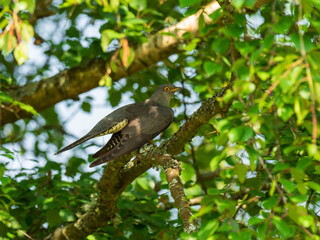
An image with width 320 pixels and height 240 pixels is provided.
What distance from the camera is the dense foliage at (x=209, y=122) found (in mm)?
2021

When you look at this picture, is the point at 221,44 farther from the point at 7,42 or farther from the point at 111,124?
the point at 111,124

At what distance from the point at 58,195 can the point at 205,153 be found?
2.09 m

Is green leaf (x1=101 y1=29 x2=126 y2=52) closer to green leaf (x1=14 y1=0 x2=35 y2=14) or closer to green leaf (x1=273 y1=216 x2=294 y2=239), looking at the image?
green leaf (x1=14 y1=0 x2=35 y2=14)

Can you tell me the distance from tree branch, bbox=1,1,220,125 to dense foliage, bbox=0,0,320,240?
0.13m

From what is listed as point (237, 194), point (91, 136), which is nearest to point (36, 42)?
point (91, 136)

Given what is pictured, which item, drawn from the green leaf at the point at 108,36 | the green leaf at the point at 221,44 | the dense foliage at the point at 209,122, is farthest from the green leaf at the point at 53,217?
the green leaf at the point at 221,44

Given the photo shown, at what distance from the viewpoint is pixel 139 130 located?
14.5ft

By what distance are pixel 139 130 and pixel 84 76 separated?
1521 millimetres

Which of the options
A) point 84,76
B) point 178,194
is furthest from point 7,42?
point 84,76

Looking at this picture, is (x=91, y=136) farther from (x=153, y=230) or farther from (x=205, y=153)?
(x=205, y=153)

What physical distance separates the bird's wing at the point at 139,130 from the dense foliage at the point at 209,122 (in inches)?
16.3

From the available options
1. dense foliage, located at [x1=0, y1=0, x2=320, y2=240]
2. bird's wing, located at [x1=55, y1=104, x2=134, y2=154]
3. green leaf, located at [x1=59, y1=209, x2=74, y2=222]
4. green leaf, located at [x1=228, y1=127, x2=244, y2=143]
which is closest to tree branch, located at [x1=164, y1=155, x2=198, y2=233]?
dense foliage, located at [x1=0, y1=0, x2=320, y2=240]

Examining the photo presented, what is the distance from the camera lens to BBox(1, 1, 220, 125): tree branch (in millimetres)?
5297

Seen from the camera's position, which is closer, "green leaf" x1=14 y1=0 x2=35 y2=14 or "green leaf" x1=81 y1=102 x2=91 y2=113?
"green leaf" x1=14 y1=0 x2=35 y2=14
